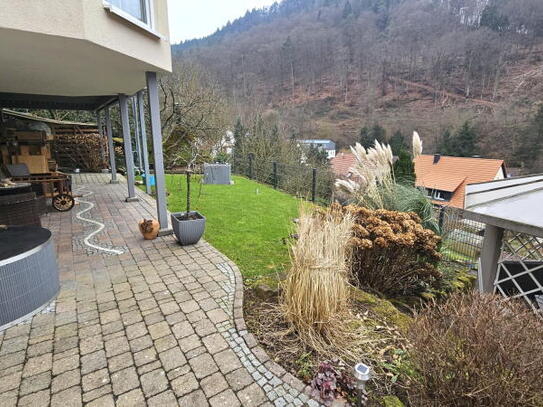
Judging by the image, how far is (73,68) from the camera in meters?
3.90

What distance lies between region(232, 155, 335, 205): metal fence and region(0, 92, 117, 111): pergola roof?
17.9 feet

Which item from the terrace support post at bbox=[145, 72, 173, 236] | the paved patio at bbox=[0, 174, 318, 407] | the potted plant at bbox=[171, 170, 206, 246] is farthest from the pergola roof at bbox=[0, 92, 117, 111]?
the paved patio at bbox=[0, 174, 318, 407]

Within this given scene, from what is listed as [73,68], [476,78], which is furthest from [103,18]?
[476,78]

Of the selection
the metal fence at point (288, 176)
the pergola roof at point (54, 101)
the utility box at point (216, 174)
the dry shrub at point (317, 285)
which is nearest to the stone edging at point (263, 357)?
the dry shrub at point (317, 285)

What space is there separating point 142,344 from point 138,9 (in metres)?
3.88

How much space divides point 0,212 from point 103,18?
2.87 metres

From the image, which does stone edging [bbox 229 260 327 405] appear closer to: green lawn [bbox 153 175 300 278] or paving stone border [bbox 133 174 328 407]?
paving stone border [bbox 133 174 328 407]

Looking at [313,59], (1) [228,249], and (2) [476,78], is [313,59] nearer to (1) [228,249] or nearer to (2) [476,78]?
(2) [476,78]

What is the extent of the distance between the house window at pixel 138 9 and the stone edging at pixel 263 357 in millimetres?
3544

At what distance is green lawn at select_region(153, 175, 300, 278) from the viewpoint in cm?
378

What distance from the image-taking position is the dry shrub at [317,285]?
2133mm

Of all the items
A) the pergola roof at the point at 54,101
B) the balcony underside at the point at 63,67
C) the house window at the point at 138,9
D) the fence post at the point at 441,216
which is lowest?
the fence post at the point at 441,216

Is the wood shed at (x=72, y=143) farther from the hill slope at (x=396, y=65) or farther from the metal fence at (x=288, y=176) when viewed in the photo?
the hill slope at (x=396, y=65)

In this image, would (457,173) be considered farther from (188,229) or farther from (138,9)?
(138,9)
